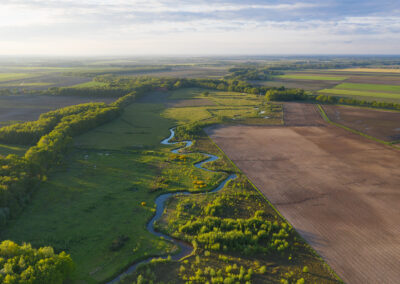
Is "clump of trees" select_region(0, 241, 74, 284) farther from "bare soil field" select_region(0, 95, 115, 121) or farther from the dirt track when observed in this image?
"bare soil field" select_region(0, 95, 115, 121)

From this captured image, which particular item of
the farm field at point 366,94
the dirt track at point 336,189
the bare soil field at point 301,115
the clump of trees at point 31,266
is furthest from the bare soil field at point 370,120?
the clump of trees at point 31,266

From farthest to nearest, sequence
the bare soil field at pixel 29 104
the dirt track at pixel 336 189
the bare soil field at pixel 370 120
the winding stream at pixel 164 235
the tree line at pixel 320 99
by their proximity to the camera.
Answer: the tree line at pixel 320 99 → the bare soil field at pixel 29 104 → the bare soil field at pixel 370 120 → the dirt track at pixel 336 189 → the winding stream at pixel 164 235

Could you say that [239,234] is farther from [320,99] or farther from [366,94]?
[366,94]

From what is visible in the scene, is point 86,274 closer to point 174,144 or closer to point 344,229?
point 344,229

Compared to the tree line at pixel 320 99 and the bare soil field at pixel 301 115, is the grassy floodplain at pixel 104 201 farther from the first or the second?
the tree line at pixel 320 99

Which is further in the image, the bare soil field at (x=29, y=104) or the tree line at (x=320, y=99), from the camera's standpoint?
the tree line at (x=320, y=99)

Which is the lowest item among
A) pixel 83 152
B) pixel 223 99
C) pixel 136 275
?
pixel 136 275

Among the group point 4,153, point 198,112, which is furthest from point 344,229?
point 198,112

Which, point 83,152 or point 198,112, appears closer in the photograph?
point 83,152
